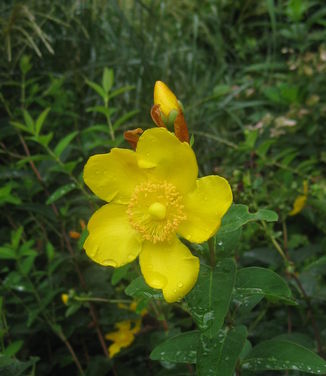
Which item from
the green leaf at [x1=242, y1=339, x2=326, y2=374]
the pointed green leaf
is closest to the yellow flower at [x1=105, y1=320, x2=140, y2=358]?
the pointed green leaf

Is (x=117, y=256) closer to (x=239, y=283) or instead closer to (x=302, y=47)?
(x=239, y=283)

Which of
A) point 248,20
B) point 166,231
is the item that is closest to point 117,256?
point 166,231

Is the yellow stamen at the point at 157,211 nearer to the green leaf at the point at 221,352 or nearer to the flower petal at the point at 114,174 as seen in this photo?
the flower petal at the point at 114,174

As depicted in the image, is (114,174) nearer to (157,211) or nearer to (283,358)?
(157,211)

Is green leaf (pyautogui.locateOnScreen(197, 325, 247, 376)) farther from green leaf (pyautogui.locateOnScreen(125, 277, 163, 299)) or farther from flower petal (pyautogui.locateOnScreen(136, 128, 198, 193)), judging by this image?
flower petal (pyautogui.locateOnScreen(136, 128, 198, 193))

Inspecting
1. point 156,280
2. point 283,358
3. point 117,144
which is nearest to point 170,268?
point 156,280

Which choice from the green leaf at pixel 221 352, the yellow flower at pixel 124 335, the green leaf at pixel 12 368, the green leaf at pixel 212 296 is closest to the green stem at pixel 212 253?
the green leaf at pixel 212 296
